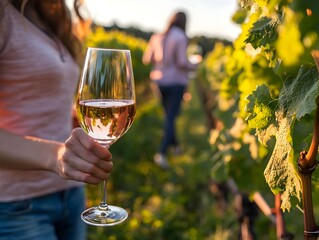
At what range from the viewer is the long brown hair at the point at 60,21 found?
6.48 feet

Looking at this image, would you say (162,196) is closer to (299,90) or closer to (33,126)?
(33,126)

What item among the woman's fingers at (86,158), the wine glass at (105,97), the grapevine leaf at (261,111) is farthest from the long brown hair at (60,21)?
the grapevine leaf at (261,111)

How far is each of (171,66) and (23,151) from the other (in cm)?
603

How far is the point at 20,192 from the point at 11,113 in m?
0.26

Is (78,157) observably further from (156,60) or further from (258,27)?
(156,60)

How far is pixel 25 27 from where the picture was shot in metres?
1.71

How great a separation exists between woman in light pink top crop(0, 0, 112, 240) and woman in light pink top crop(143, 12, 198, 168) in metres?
5.13

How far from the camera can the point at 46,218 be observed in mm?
1760

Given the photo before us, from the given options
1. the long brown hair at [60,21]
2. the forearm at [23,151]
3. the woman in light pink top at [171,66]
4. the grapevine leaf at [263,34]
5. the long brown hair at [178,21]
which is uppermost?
the long brown hair at [178,21]

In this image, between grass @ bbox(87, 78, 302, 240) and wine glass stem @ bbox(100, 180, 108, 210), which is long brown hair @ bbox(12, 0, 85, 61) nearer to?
wine glass stem @ bbox(100, 180, 108, 210)

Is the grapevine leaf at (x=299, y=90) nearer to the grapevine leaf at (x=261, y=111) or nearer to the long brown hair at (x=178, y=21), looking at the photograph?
the grapevine leaf at (x=261, y=111)

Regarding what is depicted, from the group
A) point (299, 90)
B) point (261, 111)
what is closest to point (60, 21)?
point (261, 111)

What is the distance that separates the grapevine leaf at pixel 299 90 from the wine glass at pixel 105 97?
0.45 meters

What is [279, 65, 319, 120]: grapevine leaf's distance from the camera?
859mm
